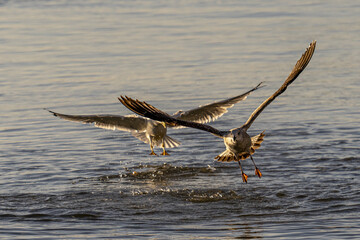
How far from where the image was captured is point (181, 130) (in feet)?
51.1

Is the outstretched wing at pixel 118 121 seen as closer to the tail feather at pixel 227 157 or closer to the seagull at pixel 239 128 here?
the tail feather at pixel 227 157

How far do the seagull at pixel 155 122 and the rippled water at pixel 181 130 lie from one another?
36cm

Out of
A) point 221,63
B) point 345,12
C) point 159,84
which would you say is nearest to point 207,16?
point 345,12

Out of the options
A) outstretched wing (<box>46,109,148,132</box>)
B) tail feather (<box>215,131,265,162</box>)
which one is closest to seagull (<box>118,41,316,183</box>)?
tail feather (<box>215,131,265,162</box>)

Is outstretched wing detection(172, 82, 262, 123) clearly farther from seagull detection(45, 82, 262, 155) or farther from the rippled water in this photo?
the rippled water

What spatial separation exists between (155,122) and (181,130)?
6.31 feet

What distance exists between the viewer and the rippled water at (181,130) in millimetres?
9906

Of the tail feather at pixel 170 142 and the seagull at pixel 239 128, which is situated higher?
the seagull at pixel 239 128

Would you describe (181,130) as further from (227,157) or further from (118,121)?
(227,157)

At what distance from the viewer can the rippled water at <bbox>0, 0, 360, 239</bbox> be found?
9.91 m

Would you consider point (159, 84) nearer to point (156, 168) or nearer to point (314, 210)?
point (156, 168)

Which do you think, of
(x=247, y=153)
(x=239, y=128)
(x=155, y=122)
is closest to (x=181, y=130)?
(x=155, y=122)

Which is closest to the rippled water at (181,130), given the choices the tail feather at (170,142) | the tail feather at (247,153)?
the tail feather at (170,142)

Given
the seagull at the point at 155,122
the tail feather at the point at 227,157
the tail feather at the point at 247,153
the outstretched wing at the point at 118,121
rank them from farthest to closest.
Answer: the seagull at the point at 155,122, the outstretched wing at the point at 118,121, the tail feather at the point at 227,157, the tail feather at the point at 247,153
